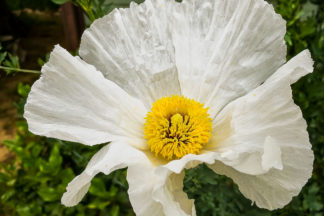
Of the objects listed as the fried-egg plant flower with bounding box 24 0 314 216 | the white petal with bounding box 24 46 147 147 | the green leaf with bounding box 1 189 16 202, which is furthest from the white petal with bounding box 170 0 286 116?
the green leaf with bounding box 1 189 16 202

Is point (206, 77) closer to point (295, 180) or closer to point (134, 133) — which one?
point (134, 133)

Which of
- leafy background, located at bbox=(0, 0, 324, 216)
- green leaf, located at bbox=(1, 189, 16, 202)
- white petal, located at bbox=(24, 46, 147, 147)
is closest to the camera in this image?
white petal, located at bbox=(24, 46, 147, 147)

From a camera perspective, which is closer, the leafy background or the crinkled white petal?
the crinkled white petal

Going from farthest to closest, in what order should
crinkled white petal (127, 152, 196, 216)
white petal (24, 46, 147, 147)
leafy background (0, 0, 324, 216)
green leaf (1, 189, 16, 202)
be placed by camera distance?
1. green leaf (1, 189, 16, 202)
2. leafy background (0, 0, 324, 216)
3. white petal (24, 46, 147, 147)
4. crinkled white petal (127, 152, 196, 216)

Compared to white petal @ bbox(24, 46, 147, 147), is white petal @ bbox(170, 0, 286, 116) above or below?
above

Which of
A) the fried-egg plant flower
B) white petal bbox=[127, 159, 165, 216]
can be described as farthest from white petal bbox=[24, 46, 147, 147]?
white petal bbox=[127, 159, 165, 216]

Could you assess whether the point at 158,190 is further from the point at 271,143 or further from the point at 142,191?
the point at 271,143

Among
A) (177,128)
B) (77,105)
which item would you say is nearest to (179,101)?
(177,128)

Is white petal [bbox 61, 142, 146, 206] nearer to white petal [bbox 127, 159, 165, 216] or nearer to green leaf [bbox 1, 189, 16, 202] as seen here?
white petal [bbox 127, 159, 165, 216]

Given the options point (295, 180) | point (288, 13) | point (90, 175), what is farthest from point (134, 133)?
point (288, 13)
